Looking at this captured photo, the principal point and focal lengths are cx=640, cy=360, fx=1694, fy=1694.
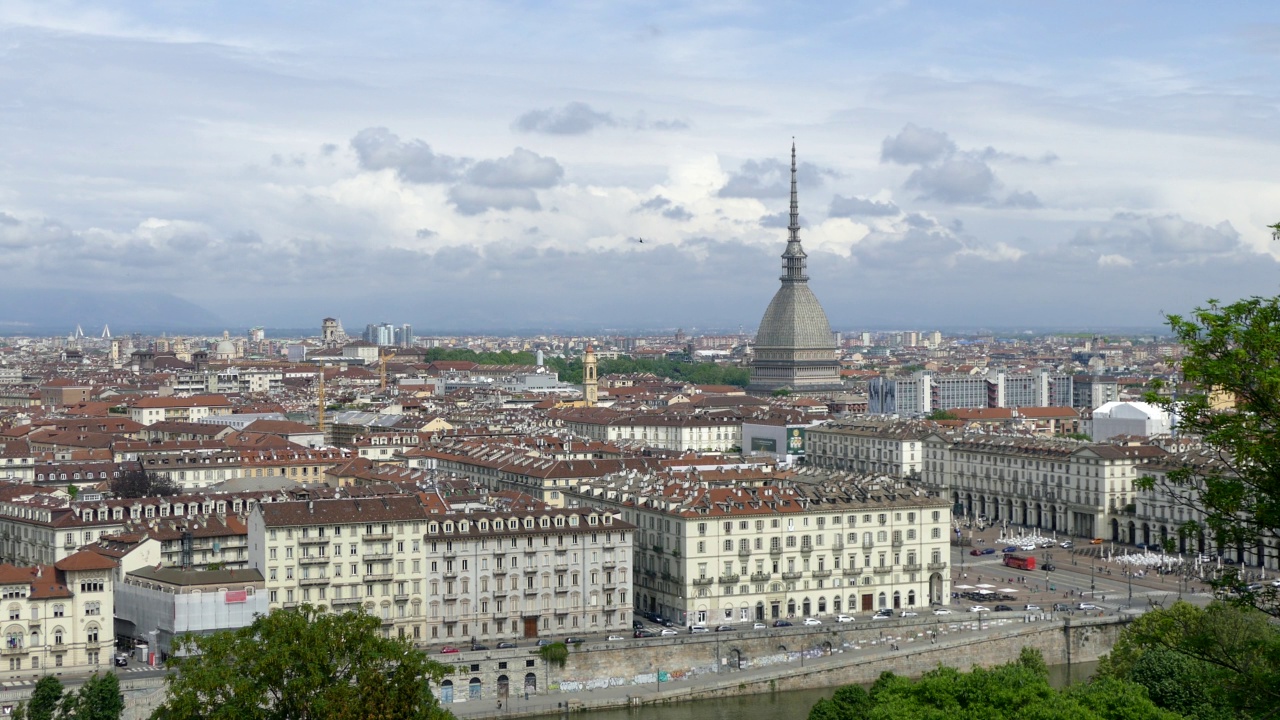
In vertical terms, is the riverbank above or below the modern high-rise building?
below

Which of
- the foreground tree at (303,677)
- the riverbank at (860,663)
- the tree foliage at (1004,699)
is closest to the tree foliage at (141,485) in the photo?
the riverbank at (860,663)

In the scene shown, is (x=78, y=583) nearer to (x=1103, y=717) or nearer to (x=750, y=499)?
(x=750, y=499)

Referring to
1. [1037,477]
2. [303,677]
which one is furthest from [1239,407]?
[1037,477]

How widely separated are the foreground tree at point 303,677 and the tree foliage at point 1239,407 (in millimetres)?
16620

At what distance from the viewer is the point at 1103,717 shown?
3009 cm

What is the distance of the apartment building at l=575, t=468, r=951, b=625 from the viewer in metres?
50.1

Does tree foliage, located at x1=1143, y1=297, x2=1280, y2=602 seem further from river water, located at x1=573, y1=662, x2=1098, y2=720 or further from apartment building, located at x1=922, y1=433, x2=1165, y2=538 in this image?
apartment building, located at x1=922, y1=433, x2=1165, y2=538

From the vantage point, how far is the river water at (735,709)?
4184 centimetres

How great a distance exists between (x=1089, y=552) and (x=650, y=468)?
57.6ft

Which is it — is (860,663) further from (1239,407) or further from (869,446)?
(869,446)

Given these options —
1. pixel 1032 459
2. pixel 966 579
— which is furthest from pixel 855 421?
pixel 966 579

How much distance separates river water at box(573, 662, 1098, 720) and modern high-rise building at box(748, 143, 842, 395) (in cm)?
10640

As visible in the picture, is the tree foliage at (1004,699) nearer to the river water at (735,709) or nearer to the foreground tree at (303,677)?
the river water at (735,709)

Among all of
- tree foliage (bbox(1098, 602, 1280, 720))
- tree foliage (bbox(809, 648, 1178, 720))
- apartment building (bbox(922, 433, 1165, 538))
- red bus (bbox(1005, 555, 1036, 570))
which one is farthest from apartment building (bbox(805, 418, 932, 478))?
tree foliage (bbox(809, 648, 1178, 720))
